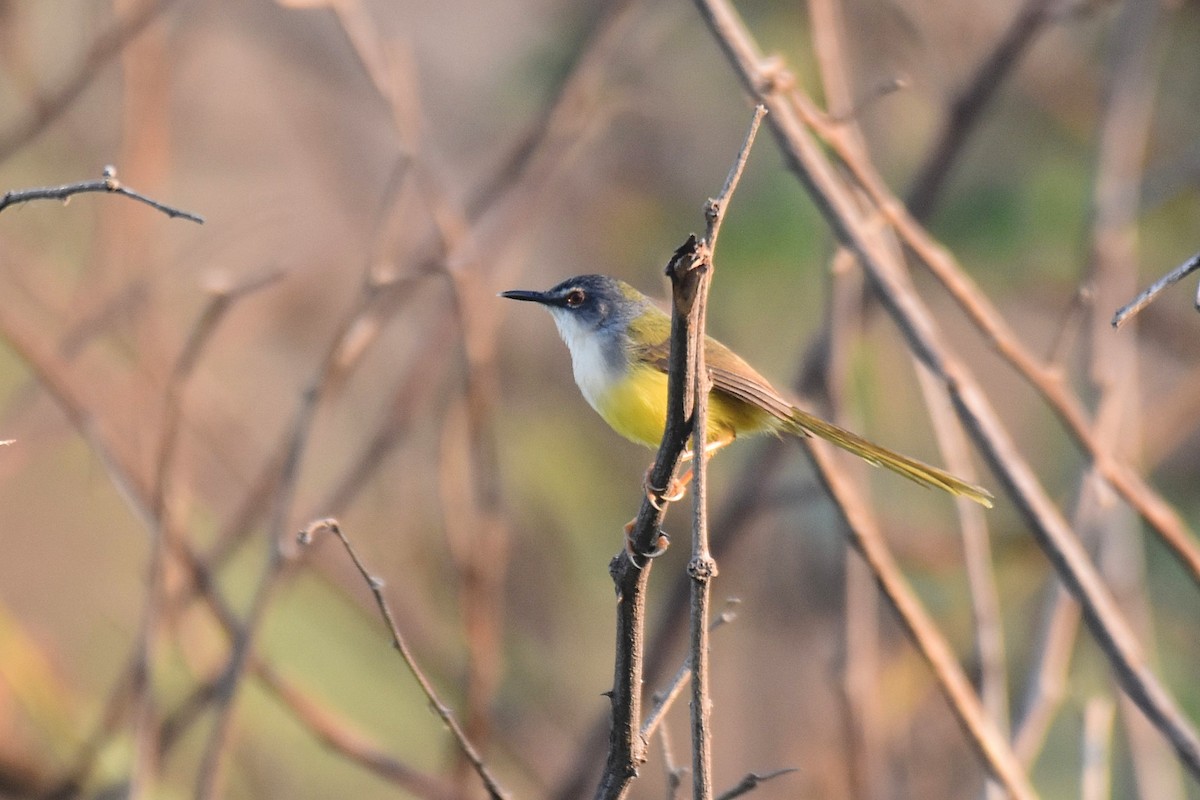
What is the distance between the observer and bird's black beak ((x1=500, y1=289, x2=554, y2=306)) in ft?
10.0

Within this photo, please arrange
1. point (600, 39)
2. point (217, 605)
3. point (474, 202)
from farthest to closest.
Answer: point (474, 202)
point (600, 39)
point (217, 605)

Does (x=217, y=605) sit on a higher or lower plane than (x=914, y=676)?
lower

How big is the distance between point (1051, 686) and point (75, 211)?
4203 millimetres

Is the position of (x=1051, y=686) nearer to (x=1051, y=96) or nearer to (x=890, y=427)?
(x=890, y=427)

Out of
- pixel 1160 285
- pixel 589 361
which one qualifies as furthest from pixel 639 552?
pixel 589 361

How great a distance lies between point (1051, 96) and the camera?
538 cm

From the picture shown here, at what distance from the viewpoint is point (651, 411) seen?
272 centimetres

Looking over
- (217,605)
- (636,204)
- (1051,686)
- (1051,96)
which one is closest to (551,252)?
(636,204)

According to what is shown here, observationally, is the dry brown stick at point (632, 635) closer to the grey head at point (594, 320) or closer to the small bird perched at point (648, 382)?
the small bird perched at point (648, 382)

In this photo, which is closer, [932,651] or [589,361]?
[932,651]

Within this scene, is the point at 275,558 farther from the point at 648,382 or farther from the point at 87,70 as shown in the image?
the point at 87,70

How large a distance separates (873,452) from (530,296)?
0.96 m

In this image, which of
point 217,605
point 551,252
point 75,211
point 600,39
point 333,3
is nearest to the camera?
point 333,3

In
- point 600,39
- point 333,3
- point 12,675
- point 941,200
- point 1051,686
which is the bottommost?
point 12,675
